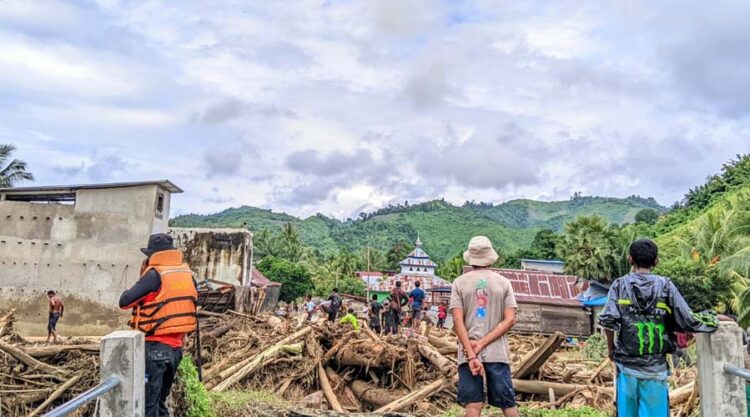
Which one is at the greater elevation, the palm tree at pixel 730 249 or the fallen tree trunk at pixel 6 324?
the palm tree at pixel 730 249

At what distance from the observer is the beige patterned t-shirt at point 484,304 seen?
5312 millimetres

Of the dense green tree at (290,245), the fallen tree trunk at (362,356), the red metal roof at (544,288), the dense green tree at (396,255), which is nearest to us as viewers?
the fallen tree trunk at (362,356)

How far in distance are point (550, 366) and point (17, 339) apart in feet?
29.4

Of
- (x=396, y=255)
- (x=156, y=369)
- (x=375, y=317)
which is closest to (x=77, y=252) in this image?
(x=375, y=317)

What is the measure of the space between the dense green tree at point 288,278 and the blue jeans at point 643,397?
160 feet

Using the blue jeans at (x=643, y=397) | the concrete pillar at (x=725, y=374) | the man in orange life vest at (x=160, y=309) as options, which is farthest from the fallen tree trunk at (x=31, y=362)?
the concrete pillar at (x=725, y=374)

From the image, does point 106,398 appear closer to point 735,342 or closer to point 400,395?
point 735,342

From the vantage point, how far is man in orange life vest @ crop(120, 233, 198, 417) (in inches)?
208

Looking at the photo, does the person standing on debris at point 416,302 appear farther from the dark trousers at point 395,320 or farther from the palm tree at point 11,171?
the palm tree at point 11,171

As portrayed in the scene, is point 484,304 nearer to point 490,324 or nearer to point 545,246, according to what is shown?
point 490,324

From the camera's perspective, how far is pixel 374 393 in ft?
34.8

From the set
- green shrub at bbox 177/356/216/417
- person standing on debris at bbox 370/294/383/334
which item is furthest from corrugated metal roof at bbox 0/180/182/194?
green shrub at bbox 177/356/216/417

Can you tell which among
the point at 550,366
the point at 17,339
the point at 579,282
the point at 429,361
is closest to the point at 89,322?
the point at 17,339

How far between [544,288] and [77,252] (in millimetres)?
22976
